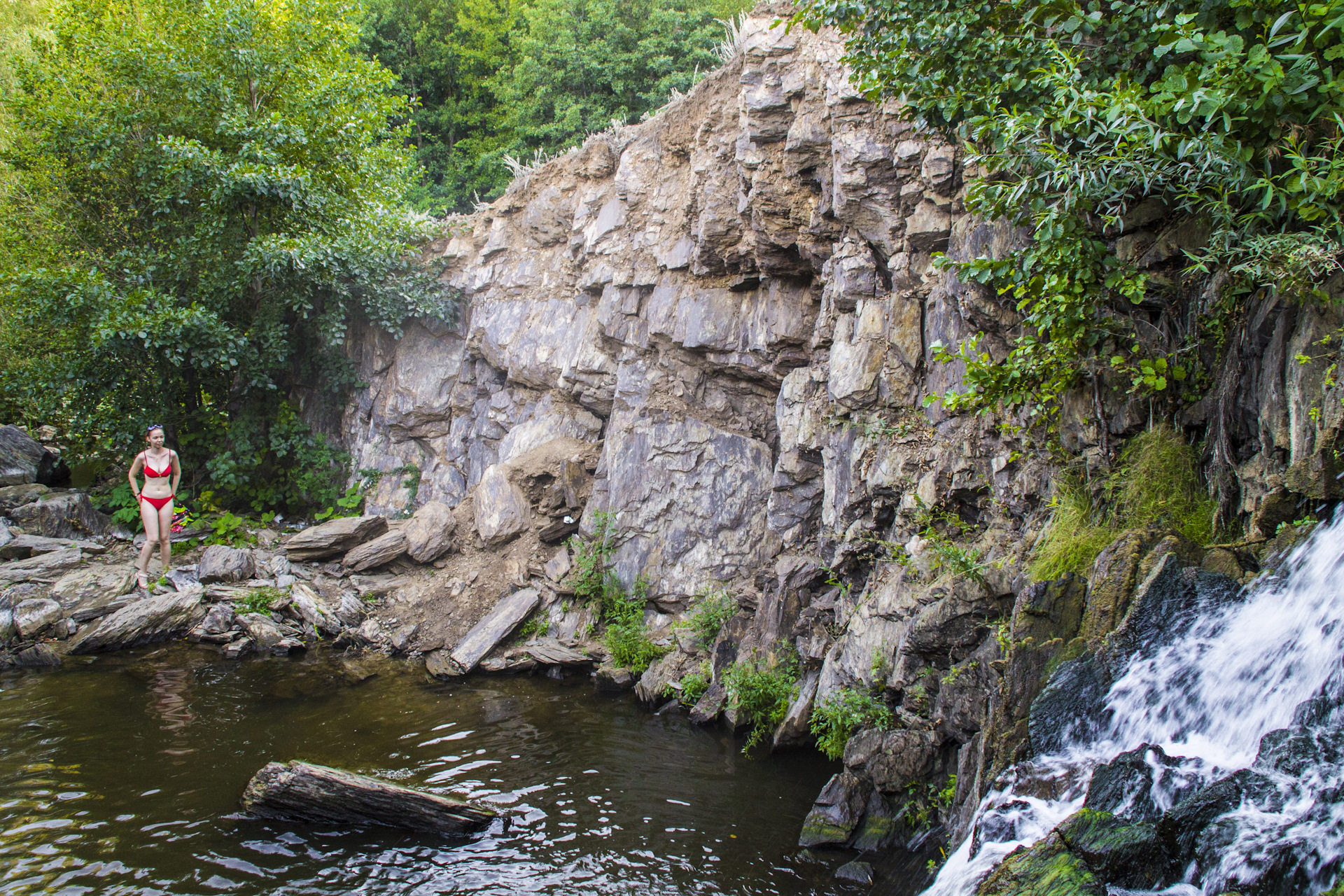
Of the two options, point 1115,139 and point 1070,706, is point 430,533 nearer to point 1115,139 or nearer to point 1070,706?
point 1070,706

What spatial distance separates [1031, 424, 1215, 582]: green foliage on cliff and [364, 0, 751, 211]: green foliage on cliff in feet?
41.7

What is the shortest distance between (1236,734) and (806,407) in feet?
20.4

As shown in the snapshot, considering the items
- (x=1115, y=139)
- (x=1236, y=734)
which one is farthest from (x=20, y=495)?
(x=1236, y=734)

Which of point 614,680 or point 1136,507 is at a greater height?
point 1136,507

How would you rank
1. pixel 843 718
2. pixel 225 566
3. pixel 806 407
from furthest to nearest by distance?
1. pixel 225 566
2. pixel 806 407
3. pixel 843 718

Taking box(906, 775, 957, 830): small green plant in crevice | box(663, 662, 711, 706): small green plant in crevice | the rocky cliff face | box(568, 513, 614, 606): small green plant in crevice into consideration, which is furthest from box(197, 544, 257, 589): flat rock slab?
box(906, 775, 957, 830): small green plant in crevice

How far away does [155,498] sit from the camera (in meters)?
11.7

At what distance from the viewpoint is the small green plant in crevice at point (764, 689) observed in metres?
8.02

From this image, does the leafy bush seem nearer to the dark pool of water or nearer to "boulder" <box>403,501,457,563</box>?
the dark pool of water

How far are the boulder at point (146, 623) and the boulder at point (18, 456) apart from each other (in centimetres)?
678

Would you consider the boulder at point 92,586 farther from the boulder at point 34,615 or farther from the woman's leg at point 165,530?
the woman's leg at point 165,530

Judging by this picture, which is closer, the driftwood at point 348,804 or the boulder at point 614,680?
the driftwood at point 348,804

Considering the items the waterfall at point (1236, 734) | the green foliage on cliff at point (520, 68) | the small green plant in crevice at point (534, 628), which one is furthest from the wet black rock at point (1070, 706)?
the green foliage on cliff at point (520, 68)

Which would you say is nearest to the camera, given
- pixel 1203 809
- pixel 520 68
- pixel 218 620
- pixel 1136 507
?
pixel 1203 809
